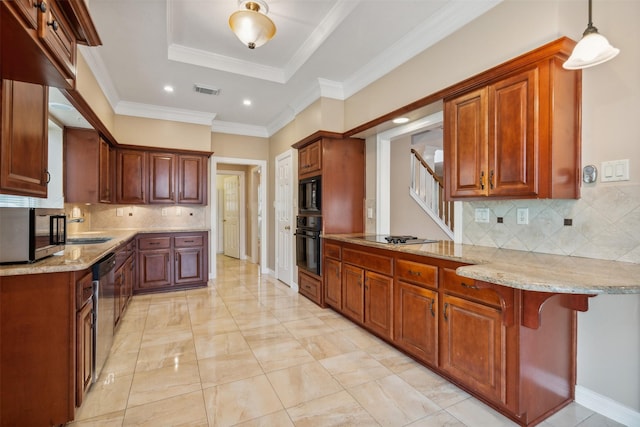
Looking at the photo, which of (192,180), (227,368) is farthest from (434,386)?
(192,180)

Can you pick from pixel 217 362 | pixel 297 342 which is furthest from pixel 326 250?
pixel 217 362

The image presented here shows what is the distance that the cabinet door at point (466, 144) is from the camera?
6.93 feet

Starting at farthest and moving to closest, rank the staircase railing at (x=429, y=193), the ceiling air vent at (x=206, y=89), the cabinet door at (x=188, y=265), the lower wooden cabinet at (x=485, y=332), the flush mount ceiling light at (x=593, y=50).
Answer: the cabinet door at (x=188, y=265) < the staircase railing at (x=429, y=193) < the ceiling air vent at (x=206, y=89) < the lower wooden cabinet at (x=485, y=332) < the flush mount ceiling light at (x=593, y=50)

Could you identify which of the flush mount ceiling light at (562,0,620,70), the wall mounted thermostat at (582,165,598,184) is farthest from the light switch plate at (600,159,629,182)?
the flush mount ceiling light at (562,0,620,70)

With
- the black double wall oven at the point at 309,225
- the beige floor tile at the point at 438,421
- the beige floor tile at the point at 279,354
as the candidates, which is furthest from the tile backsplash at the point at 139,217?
the beige floor tile at the point at 438,421

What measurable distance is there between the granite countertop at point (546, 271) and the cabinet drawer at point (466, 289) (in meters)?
0.12

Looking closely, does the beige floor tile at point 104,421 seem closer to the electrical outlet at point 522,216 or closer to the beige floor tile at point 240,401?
the beige floor tile at point 240,401

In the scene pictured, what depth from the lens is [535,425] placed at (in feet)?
5.70

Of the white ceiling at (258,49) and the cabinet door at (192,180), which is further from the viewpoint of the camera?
the cabinet door at (192,180)

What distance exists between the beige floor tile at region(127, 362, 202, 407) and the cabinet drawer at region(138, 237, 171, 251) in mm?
2527

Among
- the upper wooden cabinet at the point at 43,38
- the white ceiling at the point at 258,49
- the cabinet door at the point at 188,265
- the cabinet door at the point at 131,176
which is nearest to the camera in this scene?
the upper wooden cabinet at the point at 43,38

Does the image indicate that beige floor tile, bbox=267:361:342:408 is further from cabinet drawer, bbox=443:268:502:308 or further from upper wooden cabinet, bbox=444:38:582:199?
upper wooden cabinet, bbox=444:38:582:199

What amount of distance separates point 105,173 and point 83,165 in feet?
1.62

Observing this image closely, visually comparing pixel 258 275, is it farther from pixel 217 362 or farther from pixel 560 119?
pixel 560 119
